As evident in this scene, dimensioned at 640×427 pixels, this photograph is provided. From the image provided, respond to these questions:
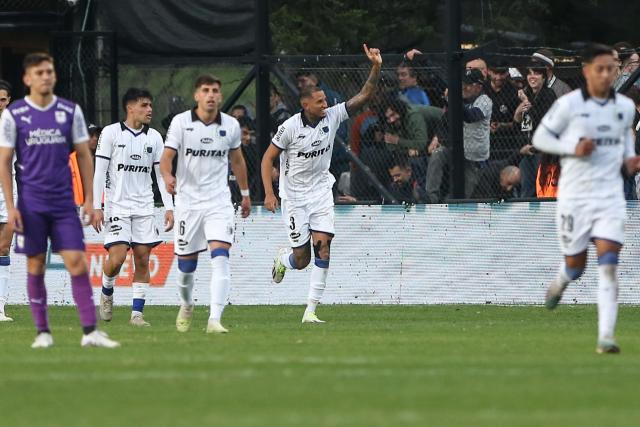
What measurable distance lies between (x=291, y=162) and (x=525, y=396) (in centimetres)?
809

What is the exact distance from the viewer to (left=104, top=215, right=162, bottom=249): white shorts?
17.3 m

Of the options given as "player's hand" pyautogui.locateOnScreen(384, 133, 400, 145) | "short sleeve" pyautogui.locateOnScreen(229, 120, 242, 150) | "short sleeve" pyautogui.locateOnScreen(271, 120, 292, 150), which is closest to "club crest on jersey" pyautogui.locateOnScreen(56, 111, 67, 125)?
"short sleeve" pyautogui.locateOnScreen(229, 120, 242, 150)

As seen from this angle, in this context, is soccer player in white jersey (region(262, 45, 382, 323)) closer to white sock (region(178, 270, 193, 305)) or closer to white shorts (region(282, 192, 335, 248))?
white shorts (region(282, 192, 335, 248))

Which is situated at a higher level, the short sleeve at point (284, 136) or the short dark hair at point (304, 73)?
the short dark hair at point (304, 73)

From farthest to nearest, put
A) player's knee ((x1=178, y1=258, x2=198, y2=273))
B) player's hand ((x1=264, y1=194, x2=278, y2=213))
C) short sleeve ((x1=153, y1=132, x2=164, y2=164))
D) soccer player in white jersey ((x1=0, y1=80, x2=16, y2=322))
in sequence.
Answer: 1. soccer player in white jersey ((x1=0, y1=80, x2=16, y2=322))
2. short sleeve ((x1=153, y1=132, x2=164, y2=164))
3. player's hand ((x1=264, y1=194, x2=278, y2=213))
4. player's knee ((x1=178, y1=258, x2=198, y2=273))

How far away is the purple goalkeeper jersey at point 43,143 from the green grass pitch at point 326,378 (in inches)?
47.9

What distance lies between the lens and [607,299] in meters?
11.9

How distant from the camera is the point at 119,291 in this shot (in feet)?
68.8

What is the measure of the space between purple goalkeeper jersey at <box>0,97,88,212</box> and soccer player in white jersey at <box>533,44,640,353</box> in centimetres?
368

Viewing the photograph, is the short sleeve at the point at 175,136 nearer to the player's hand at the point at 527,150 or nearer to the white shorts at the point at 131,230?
the white shorts at the point at 131,230

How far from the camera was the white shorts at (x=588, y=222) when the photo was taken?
12.1 m

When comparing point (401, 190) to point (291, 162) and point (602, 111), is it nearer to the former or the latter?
point (291, 162)

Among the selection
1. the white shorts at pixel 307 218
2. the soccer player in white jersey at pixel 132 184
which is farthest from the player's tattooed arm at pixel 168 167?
the white shorts at pixel 307 218

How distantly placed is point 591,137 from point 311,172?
5.42 meters
